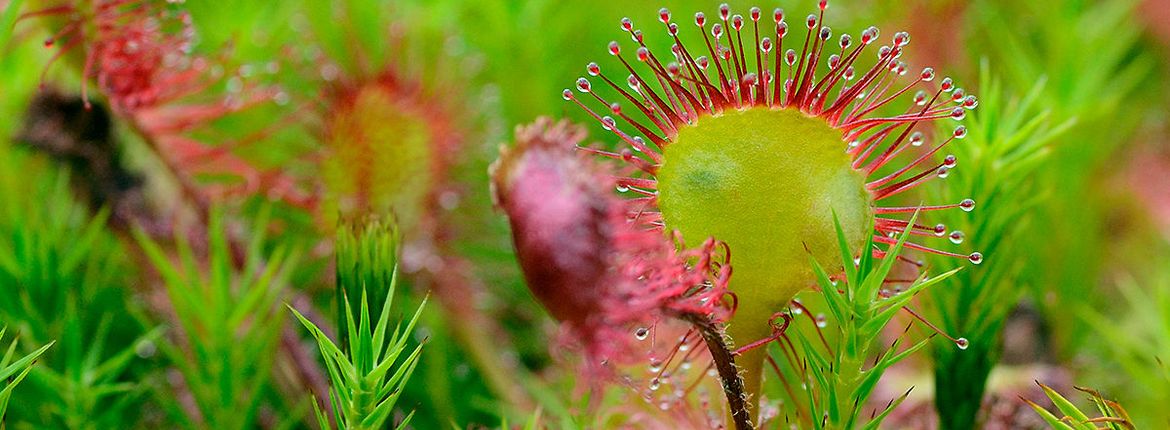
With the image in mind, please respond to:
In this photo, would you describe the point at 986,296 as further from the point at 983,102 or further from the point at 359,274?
the point at 359,274

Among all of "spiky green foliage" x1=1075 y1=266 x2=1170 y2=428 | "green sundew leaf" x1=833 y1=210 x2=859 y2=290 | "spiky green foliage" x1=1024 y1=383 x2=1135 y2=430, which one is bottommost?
"spiky green foliage" x1=1075 y1=266 x2=1170 y2=428

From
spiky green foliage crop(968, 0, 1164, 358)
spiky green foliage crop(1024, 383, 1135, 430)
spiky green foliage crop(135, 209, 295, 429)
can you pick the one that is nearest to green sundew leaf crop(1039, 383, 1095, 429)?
spiky green foliage crop(1024, 383, 1135, 430)

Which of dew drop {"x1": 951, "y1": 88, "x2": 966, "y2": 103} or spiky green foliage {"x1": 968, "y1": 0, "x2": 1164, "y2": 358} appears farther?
spiky green foliage {"x1": 968, "y1": 0, "x2": 1164, "y2": 358}

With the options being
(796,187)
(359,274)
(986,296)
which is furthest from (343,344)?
(986,296)

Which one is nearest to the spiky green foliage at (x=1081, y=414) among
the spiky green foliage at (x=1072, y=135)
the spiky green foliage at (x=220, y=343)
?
the spiky green foliage at (x=1072, y=135)

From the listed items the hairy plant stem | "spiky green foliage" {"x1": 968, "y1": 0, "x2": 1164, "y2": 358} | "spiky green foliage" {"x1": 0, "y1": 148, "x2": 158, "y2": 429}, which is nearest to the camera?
the hairy plant stem

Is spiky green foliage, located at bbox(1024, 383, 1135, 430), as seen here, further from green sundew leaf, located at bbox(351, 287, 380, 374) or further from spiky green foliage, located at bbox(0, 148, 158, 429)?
spiky green foliage, located at bbox(0, 148, 158, 429)

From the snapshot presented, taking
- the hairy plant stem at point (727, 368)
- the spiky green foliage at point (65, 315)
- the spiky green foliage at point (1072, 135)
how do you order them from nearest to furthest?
the hairy plant stem at point (727, 368)
the spiky green foliage at point (65, 315)
the spiky green foliage at point (1072, 135)

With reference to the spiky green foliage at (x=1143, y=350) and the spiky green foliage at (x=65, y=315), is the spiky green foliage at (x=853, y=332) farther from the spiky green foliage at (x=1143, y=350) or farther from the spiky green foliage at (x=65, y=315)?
the spiky green foliage at (x=65, y=315)

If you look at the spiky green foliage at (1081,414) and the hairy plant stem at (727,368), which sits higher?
the hairy plant stem at (727,368)
